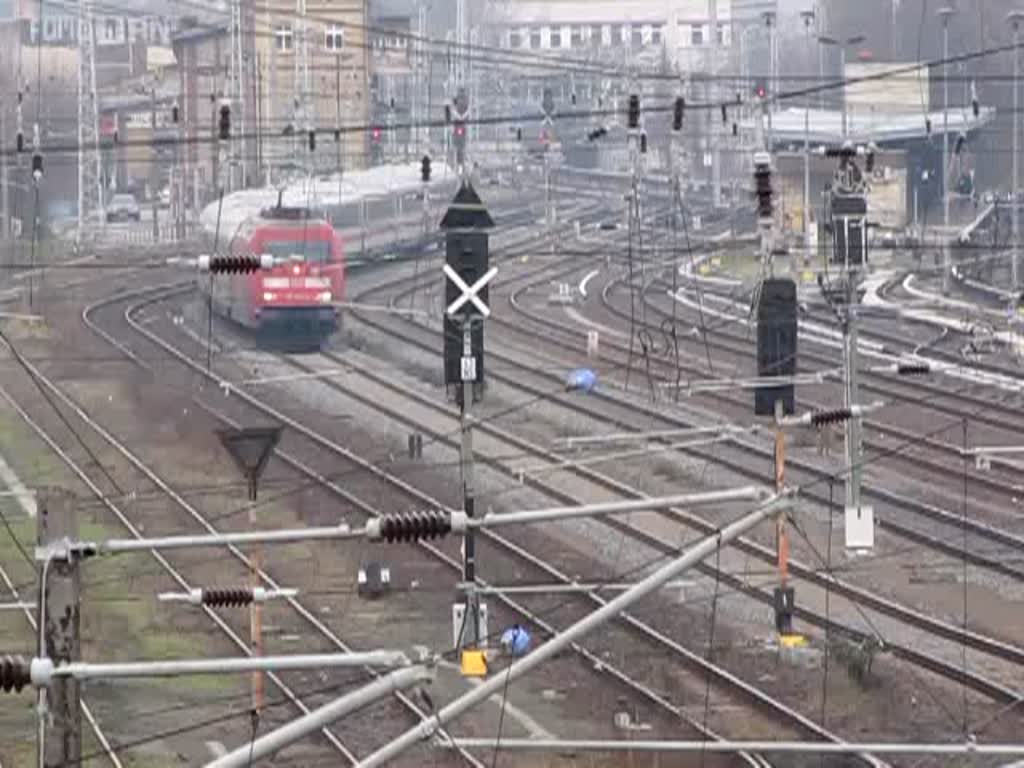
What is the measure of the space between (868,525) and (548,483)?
6.58 m

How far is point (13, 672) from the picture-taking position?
686 centimetres

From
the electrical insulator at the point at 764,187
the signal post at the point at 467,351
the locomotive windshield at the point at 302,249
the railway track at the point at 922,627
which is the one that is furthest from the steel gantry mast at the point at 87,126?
the signal post at the point at 467,351

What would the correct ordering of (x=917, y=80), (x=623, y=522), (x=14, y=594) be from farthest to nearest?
1. (x=917, y=80)
2. (x=623, y=522)
3. (x=14, y=594)

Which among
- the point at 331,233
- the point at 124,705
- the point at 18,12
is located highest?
the point at 18,12

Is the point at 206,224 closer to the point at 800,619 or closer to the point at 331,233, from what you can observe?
the point at 331,233

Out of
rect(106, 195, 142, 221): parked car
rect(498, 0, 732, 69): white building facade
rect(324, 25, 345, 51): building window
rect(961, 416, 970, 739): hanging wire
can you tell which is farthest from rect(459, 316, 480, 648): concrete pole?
rect(498, 0, 732, 69): white building facade

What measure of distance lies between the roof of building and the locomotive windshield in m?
17.4

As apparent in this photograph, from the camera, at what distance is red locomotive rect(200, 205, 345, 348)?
33.4 meters

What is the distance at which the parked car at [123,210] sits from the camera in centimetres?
5778

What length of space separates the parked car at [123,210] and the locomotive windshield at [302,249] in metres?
23.5

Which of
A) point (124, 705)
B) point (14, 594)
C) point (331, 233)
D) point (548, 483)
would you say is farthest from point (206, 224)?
point (124, 705)

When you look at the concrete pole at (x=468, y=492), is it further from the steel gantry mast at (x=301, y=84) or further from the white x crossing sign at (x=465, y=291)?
the steel gantry mast at (x=301, y=84)

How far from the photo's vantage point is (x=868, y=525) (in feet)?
57.9

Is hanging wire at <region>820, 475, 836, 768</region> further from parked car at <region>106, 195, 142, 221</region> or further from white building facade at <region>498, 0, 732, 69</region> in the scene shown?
white building facade at <region>498, 0, 732, 69</region>
